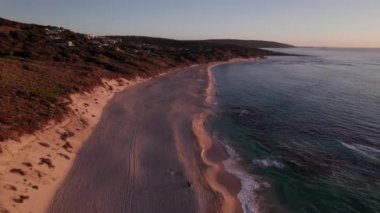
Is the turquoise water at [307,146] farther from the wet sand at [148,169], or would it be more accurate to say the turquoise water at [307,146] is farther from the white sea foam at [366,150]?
the wet sand at [148,169]

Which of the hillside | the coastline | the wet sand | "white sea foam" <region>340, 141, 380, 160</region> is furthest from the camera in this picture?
"white sea foam" <region>340, 141, 380, 160</region>

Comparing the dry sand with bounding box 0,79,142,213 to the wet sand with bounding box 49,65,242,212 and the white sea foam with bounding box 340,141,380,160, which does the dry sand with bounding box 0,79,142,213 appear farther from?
the white sea foam with bounding box 340,141,380,160

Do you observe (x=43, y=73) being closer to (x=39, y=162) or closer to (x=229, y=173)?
(x=39, y=162)

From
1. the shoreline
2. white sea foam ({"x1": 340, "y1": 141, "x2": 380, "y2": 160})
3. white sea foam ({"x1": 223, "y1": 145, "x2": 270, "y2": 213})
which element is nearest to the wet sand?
the shoreline

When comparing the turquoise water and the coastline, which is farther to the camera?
the turquoise water

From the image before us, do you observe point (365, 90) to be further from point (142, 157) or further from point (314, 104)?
point (142, 157)

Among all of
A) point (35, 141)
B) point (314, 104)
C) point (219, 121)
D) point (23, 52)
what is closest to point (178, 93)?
point (219, 121)

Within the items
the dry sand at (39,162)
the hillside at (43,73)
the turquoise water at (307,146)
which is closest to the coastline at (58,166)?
the dry sand at (39,162)
